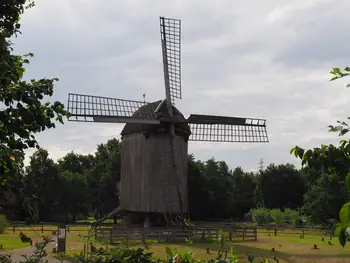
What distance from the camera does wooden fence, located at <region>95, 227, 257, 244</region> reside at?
861 inches

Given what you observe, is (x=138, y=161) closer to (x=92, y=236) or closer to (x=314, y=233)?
(x=314, y=233)

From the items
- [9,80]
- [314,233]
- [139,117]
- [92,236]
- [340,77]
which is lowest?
[314,233]

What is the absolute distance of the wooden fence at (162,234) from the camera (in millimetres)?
21875

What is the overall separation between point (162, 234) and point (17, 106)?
19.7 m

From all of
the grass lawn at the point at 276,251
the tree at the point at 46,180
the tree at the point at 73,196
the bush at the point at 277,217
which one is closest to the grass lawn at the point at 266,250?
the grass lawn at the point at 276,251

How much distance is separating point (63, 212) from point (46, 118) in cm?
4537

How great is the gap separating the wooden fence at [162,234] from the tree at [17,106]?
1616 centimetres

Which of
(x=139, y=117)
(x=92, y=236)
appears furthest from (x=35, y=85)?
(x=139, y=117)

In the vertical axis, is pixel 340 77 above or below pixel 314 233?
above

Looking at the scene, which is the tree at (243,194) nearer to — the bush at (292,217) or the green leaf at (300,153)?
the bush at (292,217)

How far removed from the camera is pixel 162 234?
76.0 feet

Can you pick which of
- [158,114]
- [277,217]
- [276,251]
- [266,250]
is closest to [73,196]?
[277,217]

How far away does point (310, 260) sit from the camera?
56.3ft

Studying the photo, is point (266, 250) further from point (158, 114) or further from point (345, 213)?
point (345, 213)
